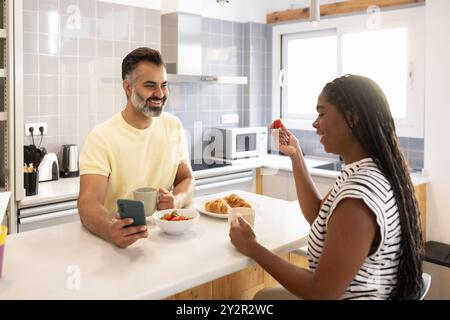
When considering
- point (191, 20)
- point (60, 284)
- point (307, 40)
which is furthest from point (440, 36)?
point (60, 284)

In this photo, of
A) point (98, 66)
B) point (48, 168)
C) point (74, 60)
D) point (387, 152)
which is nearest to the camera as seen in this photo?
point (387, 152)

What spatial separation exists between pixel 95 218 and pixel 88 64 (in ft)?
6.91

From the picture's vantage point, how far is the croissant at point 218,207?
171 centimetres

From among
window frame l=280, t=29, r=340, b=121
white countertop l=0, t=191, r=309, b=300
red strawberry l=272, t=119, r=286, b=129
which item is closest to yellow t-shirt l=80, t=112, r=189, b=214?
white countertop l=0, t=191, r=309, b=300

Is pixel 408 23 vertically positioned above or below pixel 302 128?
above

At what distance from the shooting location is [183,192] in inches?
78.0

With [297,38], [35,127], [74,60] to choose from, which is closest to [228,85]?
[297,38]

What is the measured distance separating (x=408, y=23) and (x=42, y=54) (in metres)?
2.69

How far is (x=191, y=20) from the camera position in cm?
376

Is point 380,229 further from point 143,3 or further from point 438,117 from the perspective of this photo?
point 143,3

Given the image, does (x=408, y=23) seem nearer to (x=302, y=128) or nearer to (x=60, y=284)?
(x=302, y=128)

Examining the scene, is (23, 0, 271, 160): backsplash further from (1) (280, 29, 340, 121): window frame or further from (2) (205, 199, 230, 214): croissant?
(2) (205, 199, 230, 214): croissant

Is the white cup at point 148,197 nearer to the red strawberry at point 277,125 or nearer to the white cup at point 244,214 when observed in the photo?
the white cup at point 244,214

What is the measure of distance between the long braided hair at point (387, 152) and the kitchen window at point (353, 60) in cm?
248
